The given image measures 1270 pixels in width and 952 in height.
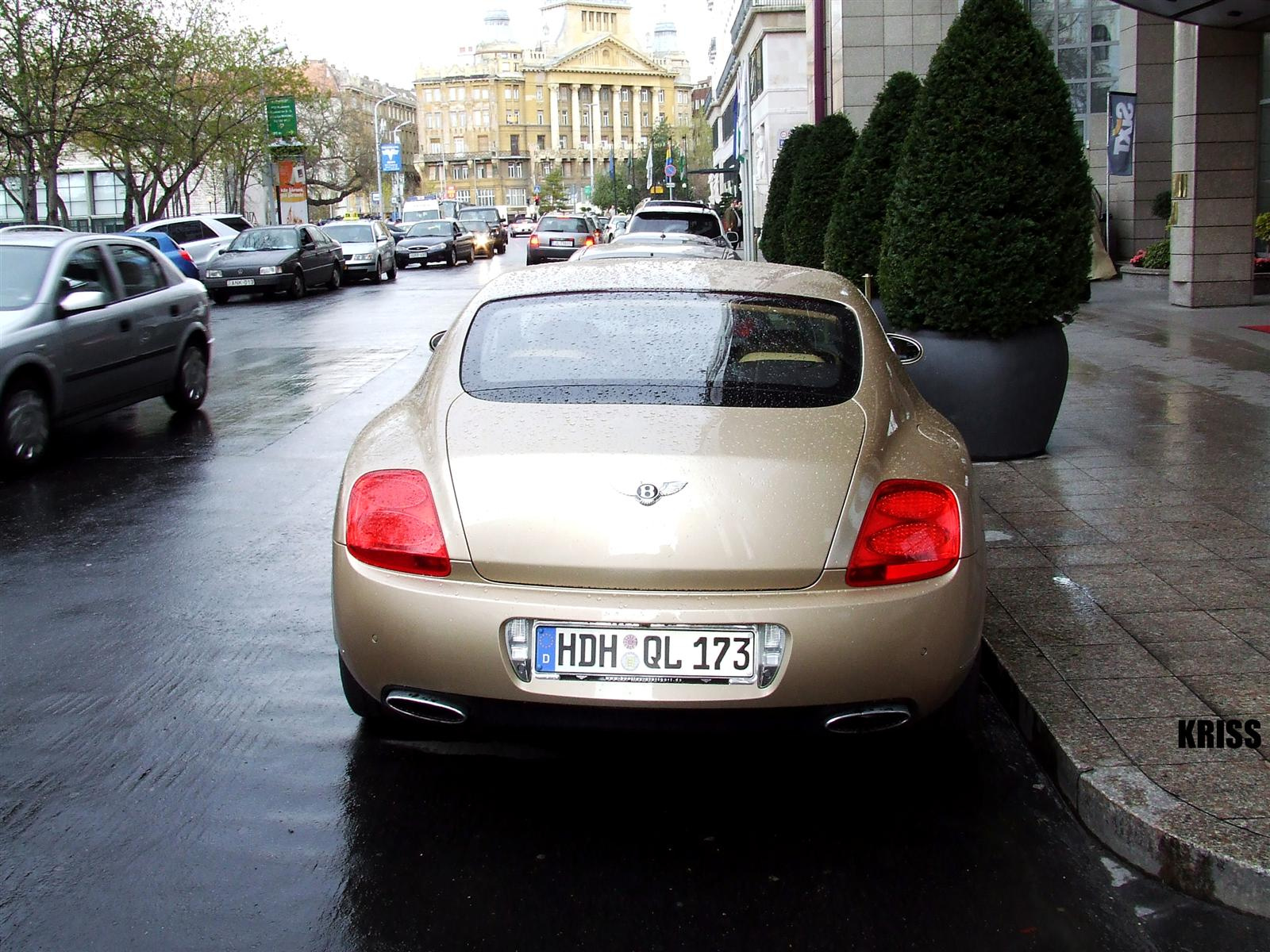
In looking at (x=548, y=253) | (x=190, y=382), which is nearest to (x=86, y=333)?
(x=190, y=382)

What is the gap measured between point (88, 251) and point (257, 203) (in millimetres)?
76140

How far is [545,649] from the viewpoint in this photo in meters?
3.41

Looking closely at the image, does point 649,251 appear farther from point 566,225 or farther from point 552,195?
point 552,195

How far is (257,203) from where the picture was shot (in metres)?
82.9

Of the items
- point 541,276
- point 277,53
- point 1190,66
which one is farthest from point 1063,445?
point 277,53

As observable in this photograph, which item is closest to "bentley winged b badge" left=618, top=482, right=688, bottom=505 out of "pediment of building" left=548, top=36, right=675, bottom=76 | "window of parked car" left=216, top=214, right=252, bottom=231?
"window of parked car" left=216, top=214, right=252, bottom=231

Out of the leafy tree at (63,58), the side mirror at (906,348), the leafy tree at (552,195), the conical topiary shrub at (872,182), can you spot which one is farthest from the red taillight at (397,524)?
the leafy tree at (552,195)

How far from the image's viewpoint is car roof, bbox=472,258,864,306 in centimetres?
471

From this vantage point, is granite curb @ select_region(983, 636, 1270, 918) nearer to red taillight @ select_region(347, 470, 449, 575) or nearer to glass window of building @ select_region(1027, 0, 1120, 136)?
red taillight @ select_region(347, 470, 449, 575)

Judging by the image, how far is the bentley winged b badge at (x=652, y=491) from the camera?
3404 millimetres

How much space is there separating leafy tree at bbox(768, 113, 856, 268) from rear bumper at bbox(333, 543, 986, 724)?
12.2 metres

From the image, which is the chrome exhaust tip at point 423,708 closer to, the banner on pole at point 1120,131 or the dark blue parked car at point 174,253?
the banner on pole at point 1120,131

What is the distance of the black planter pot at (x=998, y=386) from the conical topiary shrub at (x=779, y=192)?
11.2 metres

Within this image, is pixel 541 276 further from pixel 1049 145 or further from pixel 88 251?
pixel 88 251
